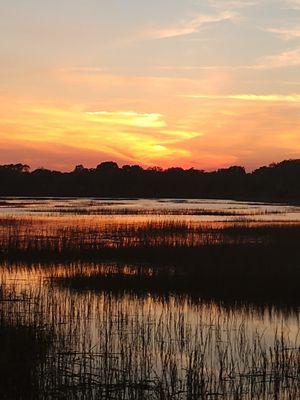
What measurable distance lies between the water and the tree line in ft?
389

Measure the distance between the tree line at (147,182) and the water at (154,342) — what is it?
119 m

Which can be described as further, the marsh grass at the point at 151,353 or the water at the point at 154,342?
the water at the point at 154,342

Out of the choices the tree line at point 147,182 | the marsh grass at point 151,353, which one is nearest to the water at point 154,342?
the marsh grass at point 151,353

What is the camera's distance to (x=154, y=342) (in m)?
11.2

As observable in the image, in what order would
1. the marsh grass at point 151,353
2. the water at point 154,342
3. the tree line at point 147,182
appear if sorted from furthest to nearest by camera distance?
the tree line at point 147,182 < the water at point 154,342 < the marsh grass at point 151,353

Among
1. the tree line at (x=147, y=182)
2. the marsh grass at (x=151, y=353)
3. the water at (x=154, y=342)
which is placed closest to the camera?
the marsh grass at (x=151, y=353)

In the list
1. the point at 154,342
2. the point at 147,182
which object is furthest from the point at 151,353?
the point at 147,182

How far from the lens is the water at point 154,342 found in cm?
869

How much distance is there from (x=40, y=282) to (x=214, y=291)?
5.26 metres

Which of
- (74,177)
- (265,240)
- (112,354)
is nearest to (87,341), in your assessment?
(112,354)

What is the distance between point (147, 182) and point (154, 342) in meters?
153

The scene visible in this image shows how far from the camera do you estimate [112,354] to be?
1040 centimetres

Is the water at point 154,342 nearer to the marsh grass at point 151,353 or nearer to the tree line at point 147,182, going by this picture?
the marsh grass at point 151,353

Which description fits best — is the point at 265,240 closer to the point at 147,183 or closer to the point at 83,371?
the point at 83,371
